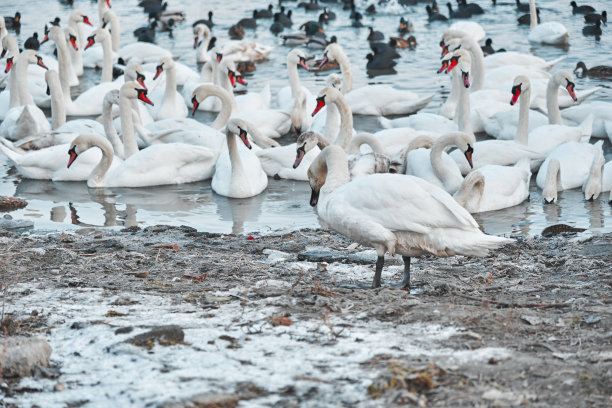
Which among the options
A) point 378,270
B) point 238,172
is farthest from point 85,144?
point 378,270

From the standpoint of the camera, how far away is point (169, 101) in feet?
51.1

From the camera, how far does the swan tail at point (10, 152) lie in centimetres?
1209

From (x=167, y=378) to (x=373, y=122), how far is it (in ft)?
37.9

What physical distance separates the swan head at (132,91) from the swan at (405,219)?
7.56m

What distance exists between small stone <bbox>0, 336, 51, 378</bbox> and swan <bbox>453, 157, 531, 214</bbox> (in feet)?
19.8

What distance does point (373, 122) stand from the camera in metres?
15.3

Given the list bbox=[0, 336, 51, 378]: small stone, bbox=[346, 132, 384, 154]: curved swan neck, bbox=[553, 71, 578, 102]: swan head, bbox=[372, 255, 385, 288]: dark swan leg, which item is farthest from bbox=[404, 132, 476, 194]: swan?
bbox=[0, 336, 51, 378]: small stone

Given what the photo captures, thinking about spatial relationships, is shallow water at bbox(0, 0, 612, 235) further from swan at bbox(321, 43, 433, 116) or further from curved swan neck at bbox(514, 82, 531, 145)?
curved swan neck at bbox(514, 82, 531, 145)

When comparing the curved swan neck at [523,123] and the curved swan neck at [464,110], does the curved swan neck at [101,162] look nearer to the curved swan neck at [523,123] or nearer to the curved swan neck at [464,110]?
the curved swan neck at [464,110]

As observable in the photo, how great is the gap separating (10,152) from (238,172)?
10.7 feet

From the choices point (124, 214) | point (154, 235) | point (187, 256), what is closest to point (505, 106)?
point (124, 214)

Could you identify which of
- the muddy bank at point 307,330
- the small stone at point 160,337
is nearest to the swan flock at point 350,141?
the muddy bank at point 307,330

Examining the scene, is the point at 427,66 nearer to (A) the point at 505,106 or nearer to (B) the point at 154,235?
(A) the point at 505,106

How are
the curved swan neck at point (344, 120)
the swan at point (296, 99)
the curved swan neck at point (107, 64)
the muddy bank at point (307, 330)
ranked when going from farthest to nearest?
1. the curved swan neck at point (107, 64)
2. the swan at point (296, 99)
3. the curved swan neck at point (344, 120)
4. the muddy bank at point (307, 330)
